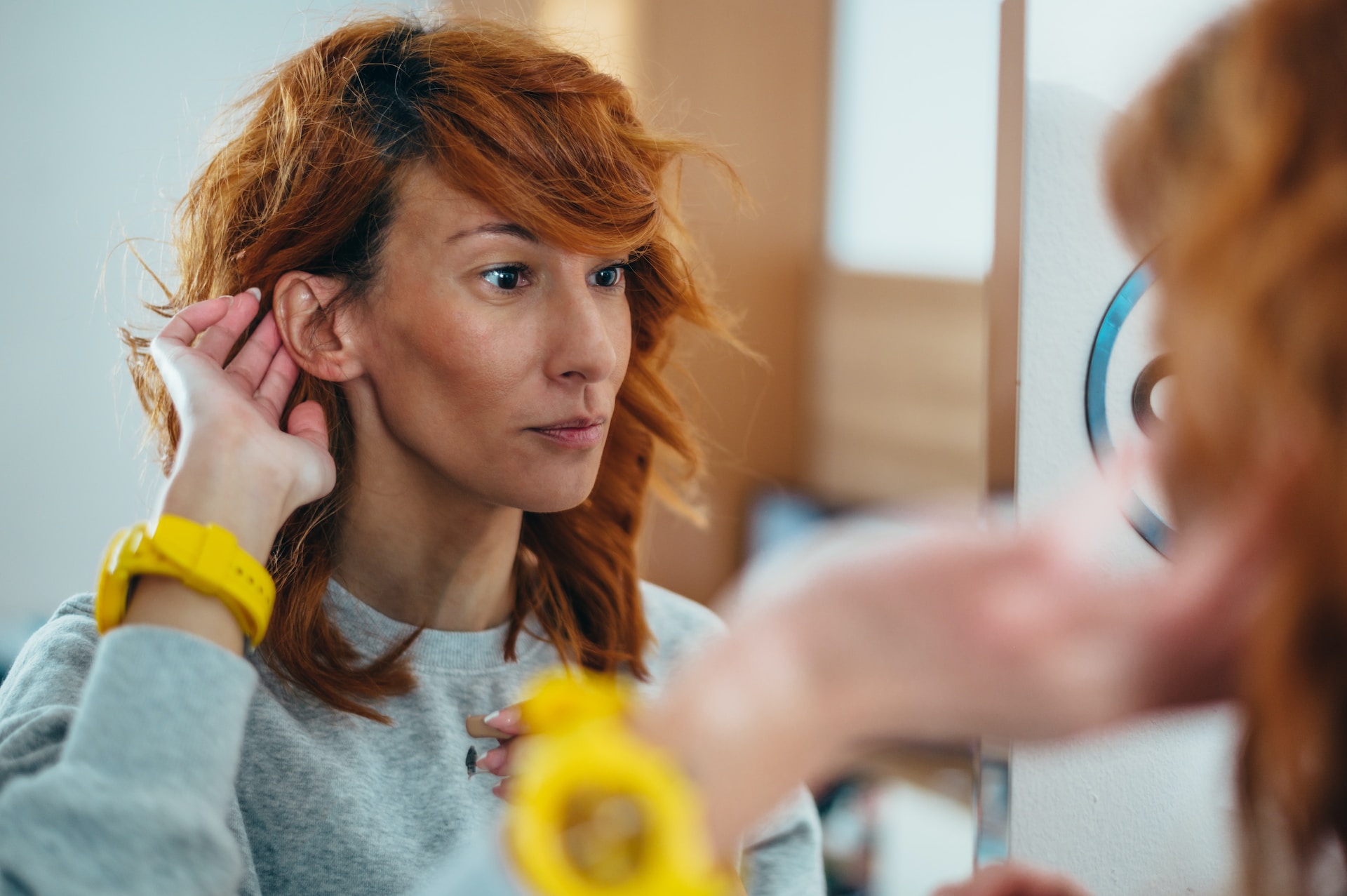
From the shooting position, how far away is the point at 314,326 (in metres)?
0.80

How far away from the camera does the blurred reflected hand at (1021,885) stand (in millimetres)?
369

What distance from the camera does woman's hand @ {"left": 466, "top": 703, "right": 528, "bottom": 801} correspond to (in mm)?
564

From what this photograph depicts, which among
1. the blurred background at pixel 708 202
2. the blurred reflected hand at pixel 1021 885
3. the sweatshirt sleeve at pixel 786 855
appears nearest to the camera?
the blurred reflected hand at pixel 1021 885

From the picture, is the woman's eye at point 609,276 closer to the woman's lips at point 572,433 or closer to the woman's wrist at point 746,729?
the woman's lips at point 572,433

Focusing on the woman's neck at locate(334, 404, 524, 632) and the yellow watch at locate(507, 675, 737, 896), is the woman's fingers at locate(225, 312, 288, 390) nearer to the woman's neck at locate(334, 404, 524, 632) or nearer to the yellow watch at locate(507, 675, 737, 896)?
the woman's neck at locate(334, 404, 524, 632)

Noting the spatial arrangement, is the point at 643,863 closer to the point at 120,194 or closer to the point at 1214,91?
the point at 1214,91

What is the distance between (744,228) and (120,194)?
1.10m

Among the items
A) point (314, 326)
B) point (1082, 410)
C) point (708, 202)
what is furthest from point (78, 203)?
point (1082, 410)

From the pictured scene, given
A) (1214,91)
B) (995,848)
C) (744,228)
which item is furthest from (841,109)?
(1214,91)

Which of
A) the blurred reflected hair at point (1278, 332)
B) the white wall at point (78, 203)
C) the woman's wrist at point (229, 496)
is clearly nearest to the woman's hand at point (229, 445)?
the woman's wrist at point (229, 496)

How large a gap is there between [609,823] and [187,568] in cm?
37

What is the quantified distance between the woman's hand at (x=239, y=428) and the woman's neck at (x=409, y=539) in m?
0.07

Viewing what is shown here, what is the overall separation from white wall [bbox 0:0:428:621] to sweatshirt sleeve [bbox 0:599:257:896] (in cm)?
143

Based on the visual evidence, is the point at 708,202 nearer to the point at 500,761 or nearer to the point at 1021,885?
the point at 500,761
